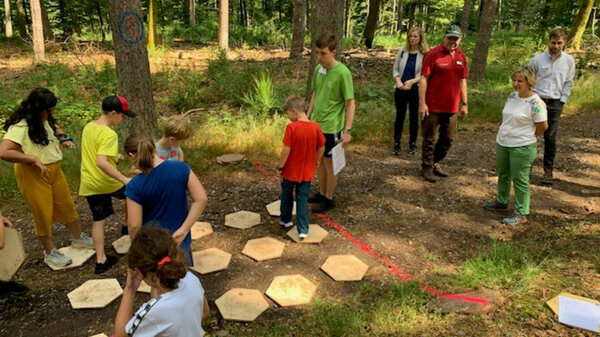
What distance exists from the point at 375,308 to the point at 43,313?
2654 mm

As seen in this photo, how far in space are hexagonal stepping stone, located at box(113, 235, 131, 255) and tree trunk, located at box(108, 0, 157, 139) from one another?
2.22 meters

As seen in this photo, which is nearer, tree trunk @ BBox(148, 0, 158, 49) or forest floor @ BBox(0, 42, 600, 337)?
forest floor @ BBox(0, 42, 600, 337)

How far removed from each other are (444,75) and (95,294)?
4.71 metres

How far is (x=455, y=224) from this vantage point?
4.37m

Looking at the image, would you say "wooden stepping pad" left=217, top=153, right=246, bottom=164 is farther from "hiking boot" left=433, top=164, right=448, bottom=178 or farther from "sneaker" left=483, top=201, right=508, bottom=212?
"sneaker" left=483, top=201, right=508, bottom=212

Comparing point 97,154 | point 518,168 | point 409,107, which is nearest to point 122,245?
point 97,154

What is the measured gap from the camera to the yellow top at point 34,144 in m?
3.08

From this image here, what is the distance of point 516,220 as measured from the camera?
4270mm

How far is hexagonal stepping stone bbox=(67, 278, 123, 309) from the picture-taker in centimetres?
307

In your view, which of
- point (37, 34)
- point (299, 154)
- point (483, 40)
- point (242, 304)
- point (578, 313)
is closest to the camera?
point (578, 313)

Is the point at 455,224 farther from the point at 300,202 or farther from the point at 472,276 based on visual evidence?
the point at 300,202

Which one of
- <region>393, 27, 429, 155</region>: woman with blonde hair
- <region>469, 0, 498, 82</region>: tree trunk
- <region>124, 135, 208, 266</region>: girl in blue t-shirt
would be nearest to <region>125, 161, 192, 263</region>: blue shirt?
<region>124, 135, 208, 266</region>: girl in blue t-shirt

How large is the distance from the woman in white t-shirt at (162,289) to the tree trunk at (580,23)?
13.5 m

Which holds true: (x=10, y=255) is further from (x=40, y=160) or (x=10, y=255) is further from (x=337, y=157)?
(x=337, y=157)
